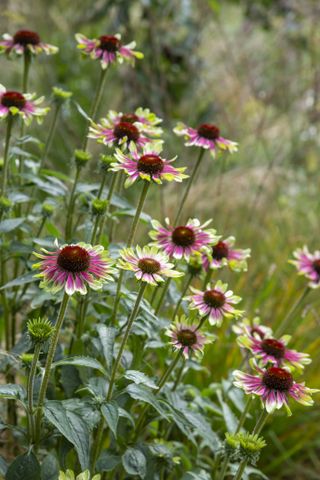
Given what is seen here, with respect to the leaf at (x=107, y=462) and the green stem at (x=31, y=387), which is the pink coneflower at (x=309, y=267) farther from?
the green stem at (x=31, y=387)

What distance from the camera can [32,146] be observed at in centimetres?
297

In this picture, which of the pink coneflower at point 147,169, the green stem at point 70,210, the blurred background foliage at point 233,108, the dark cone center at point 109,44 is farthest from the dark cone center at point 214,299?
the blurred background foliage at point 233,108

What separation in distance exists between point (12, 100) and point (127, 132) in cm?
21

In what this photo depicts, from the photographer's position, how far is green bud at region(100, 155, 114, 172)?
1.03m

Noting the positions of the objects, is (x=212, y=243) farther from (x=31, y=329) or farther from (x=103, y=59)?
(x=103, y=59)

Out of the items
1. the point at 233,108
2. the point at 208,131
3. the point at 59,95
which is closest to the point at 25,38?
the point at 59,95

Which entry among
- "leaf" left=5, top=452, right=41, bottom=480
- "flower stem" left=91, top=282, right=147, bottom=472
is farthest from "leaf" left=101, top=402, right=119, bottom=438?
"leaf" left=5, top=452, right=41, bottom=480

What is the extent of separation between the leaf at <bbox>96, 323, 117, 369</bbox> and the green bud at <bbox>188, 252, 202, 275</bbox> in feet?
0.71

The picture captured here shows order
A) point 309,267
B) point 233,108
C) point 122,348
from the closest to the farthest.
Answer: point 122,348, point 309,267, point 233,108

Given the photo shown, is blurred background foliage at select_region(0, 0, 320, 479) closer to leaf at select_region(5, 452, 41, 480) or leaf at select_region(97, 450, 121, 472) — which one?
leaf at select_region(97, 450, 121, 472)

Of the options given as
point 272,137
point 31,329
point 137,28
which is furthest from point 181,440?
point 272,137

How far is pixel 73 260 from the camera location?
0.79 meters

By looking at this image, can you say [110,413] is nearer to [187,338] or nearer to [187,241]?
[187,338]

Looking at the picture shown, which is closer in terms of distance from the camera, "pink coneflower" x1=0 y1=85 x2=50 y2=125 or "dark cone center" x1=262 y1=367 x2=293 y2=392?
"dark cone center" x1=262 y1=367 x2=293 y2=392
